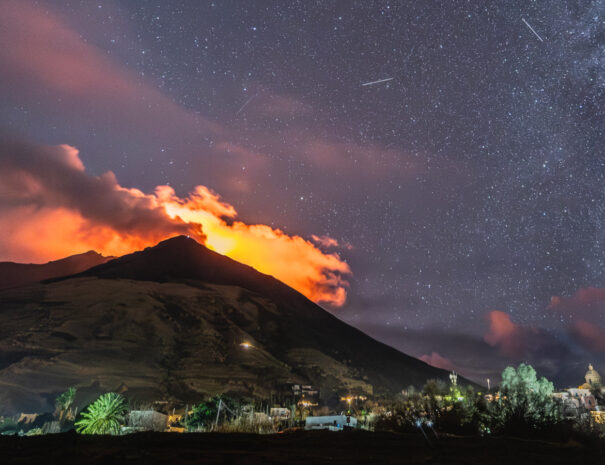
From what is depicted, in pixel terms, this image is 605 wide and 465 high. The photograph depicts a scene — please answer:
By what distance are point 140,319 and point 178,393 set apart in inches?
1641

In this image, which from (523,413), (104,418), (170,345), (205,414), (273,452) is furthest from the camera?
(170,345)

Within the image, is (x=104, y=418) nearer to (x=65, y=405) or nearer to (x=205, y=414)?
(x=205, y=414)

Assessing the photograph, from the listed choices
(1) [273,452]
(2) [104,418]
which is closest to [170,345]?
(2) [104,418]

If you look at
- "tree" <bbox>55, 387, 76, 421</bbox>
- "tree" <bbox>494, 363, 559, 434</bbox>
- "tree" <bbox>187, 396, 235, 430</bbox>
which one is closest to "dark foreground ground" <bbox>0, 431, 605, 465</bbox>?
"tree" <bbox>494, 363, 559, 434</bbox>

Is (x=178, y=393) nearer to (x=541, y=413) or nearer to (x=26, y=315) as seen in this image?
(x=26, y=315)

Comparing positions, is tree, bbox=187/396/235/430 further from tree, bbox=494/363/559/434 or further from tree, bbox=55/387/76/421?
tree, bbox=494/363/559/434

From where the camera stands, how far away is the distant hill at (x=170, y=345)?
8612 cm

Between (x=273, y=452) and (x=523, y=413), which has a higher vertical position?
(x=523, y=413)

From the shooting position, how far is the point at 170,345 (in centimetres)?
10719

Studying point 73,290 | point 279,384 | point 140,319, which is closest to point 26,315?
point 73,290

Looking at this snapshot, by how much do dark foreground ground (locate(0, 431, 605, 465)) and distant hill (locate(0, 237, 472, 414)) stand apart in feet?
→ 251

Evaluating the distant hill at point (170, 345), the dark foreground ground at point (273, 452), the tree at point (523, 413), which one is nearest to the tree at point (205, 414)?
the tree at point (523, 413)

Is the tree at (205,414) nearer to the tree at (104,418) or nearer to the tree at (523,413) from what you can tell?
the tree at (104,418)

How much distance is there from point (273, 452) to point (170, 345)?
106864 mm
